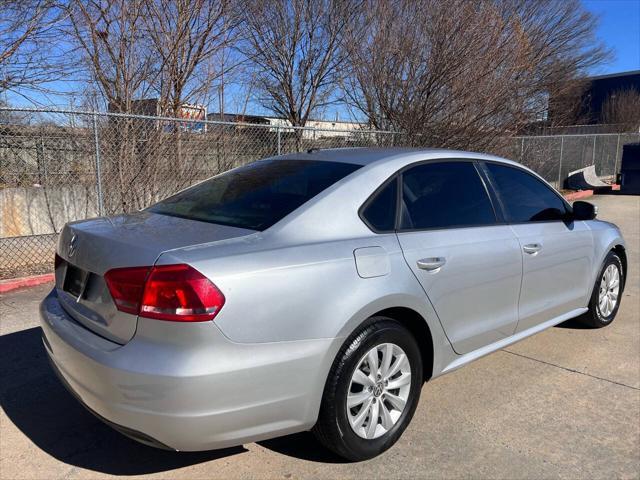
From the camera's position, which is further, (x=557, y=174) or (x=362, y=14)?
(x=557, y=174)

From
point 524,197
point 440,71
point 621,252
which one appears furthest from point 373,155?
point 440,71

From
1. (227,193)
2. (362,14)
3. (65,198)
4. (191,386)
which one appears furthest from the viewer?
(362,14)

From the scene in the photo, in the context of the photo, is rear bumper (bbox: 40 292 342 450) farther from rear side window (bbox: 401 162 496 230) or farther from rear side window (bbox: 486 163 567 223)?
rear side window (bbox: 486 163 567 223)

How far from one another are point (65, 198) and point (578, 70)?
91.2 ft

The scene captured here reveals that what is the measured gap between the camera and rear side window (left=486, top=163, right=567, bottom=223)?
380 cm

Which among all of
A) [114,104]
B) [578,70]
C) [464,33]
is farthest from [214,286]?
[578,70]

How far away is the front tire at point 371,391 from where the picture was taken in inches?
102

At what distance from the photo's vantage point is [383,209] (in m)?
2.97

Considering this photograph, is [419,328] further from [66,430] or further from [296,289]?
[66,430]

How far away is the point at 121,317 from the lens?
7.64 feet

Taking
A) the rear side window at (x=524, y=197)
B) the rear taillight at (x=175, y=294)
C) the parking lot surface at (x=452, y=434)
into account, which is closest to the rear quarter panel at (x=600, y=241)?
the rear side window at (x=524, y=197)

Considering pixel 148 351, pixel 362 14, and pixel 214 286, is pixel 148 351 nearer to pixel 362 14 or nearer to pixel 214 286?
pixel 214 286

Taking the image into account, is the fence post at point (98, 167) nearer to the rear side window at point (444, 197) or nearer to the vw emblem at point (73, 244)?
the vw emblem at point (73, 244)

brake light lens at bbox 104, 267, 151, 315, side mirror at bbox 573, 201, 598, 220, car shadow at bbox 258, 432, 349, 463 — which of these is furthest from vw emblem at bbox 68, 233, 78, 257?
side mirror at bbox 573, 201, 598, 220
